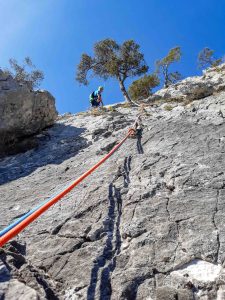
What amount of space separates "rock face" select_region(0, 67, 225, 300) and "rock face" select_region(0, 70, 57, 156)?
327cm

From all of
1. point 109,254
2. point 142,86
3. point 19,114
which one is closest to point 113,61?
point 142,86

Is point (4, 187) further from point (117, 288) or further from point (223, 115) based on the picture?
point (223, 115)

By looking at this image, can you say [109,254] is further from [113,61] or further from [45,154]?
[113,61]

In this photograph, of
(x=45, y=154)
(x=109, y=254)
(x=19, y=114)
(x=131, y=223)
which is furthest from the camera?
(x=19, y=114)

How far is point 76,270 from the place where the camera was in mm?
4398

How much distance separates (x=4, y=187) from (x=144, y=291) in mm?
6000

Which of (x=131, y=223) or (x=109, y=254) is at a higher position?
(x=131, y=223)

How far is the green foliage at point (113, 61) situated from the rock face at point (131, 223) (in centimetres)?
2159

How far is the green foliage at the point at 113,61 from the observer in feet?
100

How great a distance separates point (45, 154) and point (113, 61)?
Result: 21.6 metres

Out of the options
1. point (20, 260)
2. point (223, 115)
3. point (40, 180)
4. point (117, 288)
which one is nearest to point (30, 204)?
point (40, 180)

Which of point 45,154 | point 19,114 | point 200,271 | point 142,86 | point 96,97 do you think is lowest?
point 200,271

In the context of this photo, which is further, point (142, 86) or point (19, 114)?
point (142, 86)

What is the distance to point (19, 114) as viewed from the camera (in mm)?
13422
